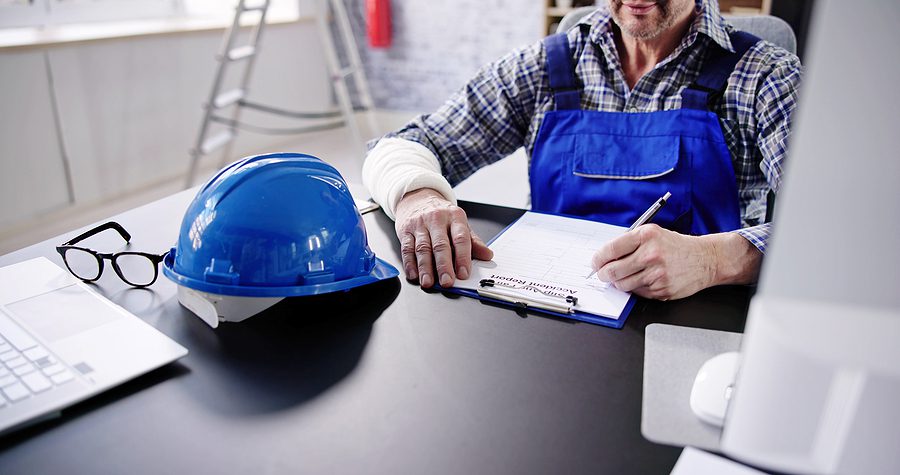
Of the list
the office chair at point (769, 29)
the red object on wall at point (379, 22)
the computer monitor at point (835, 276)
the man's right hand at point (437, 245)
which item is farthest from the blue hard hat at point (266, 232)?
the red object on wall at point (379, 22)

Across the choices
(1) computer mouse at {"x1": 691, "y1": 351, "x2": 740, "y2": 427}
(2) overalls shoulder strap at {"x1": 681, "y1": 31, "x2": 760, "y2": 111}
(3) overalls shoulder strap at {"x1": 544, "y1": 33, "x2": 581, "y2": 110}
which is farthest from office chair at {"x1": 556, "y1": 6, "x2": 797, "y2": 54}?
(1) computer mouse at {"x1": 691, "y1": 351, "x2": 740, "y2": 427}

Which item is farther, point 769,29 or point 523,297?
point 769,29

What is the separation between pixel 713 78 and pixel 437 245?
2.12 feet

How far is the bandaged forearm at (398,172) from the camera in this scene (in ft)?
3.68

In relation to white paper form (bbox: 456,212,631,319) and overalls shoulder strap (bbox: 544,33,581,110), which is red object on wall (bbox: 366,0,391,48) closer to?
overalls shoulder strap (bbox: 544,33,581,110)

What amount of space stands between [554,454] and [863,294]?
33 cm

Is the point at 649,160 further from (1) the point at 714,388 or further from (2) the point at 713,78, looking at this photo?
(1) the point at 714,388

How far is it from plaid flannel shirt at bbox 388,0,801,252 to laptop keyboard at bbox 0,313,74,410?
0.80 meters

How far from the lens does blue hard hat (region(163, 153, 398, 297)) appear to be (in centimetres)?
76

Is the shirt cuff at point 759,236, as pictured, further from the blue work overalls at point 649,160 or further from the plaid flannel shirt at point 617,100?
the blue work overalls at point 649,160

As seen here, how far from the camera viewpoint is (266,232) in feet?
2.48

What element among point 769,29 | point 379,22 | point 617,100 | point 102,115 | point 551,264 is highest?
point 769,29

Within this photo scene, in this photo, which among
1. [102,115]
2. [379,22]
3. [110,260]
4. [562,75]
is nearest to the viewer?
[110,260]

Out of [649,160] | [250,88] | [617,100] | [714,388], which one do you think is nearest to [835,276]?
[714,388]
